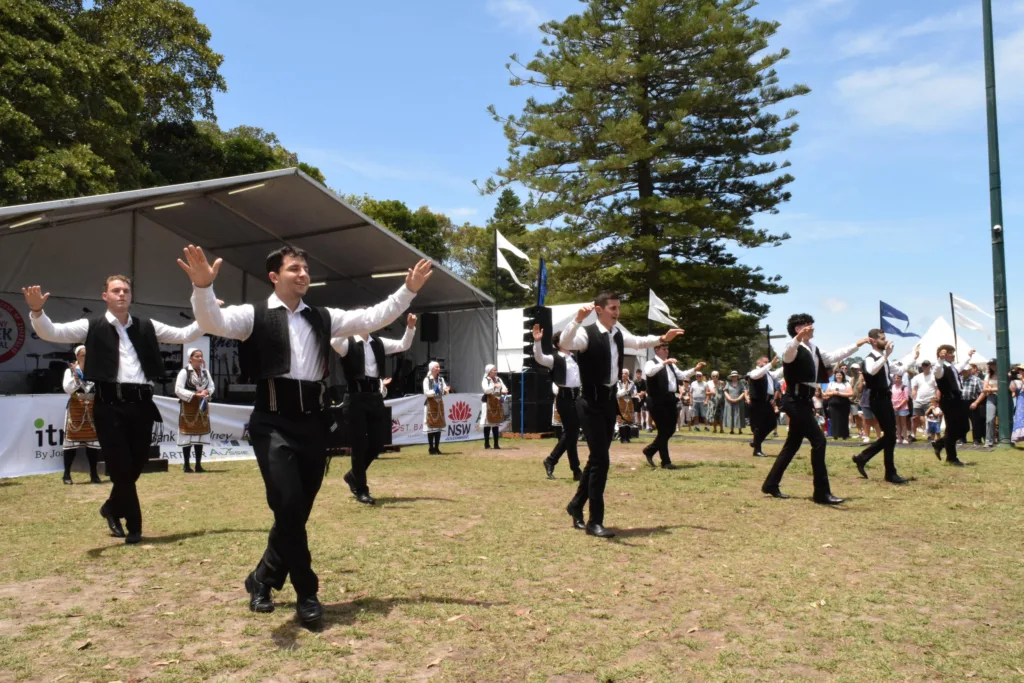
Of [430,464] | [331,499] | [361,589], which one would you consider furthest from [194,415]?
[361,589]

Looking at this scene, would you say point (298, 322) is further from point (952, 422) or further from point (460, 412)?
point (460, 412)

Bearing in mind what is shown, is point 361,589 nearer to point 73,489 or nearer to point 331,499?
point 331,499

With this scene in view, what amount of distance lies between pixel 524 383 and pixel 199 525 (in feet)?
47.7

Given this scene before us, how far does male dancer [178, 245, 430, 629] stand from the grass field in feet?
1.28

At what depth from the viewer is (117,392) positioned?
6.71 metres

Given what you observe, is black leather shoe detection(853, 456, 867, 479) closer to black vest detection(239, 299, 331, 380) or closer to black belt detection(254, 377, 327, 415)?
black belt detection(254, 377, 327, 415)

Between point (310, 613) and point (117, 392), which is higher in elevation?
point (117, 392)

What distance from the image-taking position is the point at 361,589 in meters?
5.24

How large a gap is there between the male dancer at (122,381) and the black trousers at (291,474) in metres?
2.43

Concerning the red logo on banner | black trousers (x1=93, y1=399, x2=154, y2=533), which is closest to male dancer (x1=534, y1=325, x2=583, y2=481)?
black trousers (x1=93, y1=399, x2=154, y2=533)

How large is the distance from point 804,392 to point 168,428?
1136cm

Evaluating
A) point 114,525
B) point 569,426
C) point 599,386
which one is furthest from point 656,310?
point 114,525

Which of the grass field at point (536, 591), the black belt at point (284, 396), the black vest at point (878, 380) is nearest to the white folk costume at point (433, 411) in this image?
the grass field at point (536, 591)

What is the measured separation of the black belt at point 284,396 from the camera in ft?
14.7
